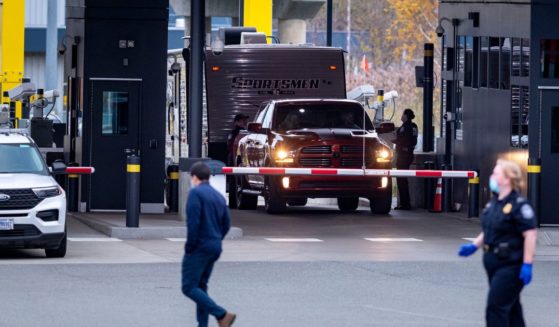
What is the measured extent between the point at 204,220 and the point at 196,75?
11458 millimetres

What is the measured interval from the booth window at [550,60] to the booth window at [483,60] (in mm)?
3862

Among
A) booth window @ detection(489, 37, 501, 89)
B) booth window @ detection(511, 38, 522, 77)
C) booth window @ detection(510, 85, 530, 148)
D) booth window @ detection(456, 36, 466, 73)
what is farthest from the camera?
booth window @ detection(456, 36, 466, 73)

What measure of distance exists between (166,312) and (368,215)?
14532mm

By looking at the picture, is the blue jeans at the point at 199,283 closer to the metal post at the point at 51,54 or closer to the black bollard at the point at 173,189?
the black bollard at the point at 173,189

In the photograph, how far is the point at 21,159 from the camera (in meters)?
20.8

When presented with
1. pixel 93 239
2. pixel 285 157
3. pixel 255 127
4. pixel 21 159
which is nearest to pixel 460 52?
pixel 255 127

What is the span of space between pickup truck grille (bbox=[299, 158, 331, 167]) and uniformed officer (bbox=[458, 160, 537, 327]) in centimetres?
1574

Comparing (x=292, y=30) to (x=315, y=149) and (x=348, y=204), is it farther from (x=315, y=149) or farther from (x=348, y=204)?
(x=315, y=149)

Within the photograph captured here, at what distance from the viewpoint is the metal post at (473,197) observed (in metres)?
27.6

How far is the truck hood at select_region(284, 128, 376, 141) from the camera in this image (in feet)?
90.0

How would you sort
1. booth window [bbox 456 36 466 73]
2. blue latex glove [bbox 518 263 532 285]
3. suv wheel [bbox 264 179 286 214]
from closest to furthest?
blue latex glove [bbox 518 263 532 285] < suv wheel [bbox 264 179 286 214] < booth window [bbox 456 36 466 73]

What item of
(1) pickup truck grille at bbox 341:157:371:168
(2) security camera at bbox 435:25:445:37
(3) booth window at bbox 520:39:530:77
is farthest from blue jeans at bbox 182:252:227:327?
(2) security camera at bbox 435:25:445:37

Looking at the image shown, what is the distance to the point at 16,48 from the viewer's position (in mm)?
48594

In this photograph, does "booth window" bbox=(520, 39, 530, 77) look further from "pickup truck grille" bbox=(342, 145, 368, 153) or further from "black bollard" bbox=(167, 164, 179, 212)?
"black bollard" bbox=(167, 164, 179, 212)
